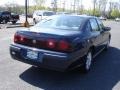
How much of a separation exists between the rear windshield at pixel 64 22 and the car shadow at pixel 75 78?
1152 millimetres

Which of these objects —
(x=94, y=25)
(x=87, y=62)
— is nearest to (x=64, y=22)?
(x=94, y=25)

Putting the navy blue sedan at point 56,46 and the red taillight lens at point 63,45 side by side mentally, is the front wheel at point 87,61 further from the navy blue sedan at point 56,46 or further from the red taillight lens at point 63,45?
the red taillight lens at point 63,45

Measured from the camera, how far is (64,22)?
682cm

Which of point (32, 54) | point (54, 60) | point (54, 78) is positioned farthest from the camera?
point (54, 78)

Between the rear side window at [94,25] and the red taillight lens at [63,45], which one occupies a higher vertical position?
the rear side window at [94,25]

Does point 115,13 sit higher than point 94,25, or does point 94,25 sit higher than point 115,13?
point 115,13

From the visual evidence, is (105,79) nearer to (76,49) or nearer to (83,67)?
(83,67)

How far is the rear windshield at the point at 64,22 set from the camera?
21.7 ft

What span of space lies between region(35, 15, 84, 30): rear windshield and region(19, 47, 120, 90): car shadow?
115 centimetres

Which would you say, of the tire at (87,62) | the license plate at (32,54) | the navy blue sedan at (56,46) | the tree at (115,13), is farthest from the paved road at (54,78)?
the tree at (115,13)

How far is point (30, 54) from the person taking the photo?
18.7 feet

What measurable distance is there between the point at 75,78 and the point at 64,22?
1573 mm

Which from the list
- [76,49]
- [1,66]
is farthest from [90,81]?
[1,66]

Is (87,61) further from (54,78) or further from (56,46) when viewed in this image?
(56,46)
